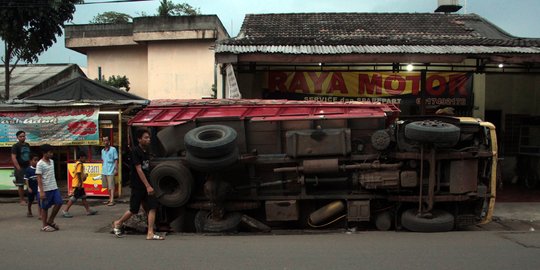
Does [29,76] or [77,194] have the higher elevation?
[29,76]

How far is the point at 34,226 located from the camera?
8.52 metres

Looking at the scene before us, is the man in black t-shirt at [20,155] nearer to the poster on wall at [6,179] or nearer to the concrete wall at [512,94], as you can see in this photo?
the poster on wall at [6,179]

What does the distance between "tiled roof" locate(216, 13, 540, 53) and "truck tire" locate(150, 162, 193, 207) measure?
361cm

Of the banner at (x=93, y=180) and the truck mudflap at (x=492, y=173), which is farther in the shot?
the banner at (x=93, y=180)

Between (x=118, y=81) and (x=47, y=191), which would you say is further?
(x=118, y=81)

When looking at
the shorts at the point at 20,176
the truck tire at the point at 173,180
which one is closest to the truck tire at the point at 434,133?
the truck tire at the point at 173,180

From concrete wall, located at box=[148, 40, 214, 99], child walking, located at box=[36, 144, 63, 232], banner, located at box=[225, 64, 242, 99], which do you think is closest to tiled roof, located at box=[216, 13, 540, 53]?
banner, located at box=[225, 64, 242, 99]

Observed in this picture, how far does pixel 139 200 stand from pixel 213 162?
131cm

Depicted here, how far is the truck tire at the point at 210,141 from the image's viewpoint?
283 inches

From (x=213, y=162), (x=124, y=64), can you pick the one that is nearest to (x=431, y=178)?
(x=213, y=162)

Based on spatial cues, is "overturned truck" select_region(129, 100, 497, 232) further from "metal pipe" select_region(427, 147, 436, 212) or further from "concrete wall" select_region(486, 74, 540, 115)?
"concrete wall" select_region(486, 74, 540, 115)

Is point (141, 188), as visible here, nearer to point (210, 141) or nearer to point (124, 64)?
point (210, 141)

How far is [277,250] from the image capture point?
6.39 m

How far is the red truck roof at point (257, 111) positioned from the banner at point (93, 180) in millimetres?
4237
